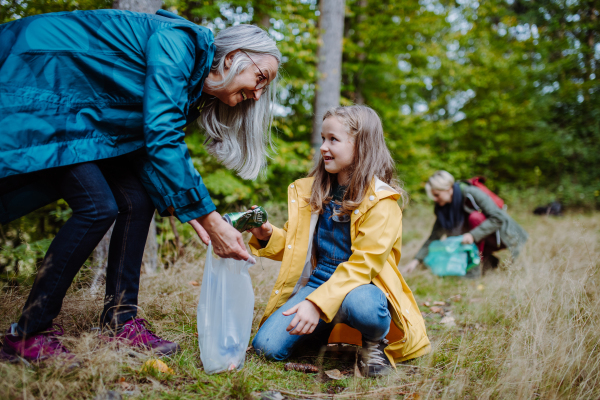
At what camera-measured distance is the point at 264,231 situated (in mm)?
2057

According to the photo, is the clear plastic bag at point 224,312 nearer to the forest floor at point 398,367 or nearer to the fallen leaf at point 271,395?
the forest floor at point 398,367

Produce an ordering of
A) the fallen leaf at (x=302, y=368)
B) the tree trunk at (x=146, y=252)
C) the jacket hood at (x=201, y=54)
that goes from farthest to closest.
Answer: the tree trunk at (x=146, y=252) → the fallen leaf at (x=302, y=368) → the jacket hood at (x=201, y=54)

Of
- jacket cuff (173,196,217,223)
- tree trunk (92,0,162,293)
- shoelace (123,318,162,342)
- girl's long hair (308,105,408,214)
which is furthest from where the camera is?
tree trunk (92,0,162,293)

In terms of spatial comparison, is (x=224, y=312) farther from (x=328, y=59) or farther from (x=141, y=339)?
(x=328, y=59)

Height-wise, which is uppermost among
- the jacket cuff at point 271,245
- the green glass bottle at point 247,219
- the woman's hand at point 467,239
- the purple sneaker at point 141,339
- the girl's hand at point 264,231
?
the green glass bottle at point 247,219

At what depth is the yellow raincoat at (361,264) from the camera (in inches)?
69.6

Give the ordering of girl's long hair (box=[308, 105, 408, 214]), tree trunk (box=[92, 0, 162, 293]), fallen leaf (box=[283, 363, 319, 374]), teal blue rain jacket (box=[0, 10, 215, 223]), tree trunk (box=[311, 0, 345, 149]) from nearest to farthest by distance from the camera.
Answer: teal blue rain jacket (box=[0, 10, 215, 223]) < fallen leaf (box=[283, 363, 319, 374]) < girl's long hair (box=[308, 105, 408, 214]) < tree trunk (box=[92, 0, 162, 293]) < tree trunk (box=[311, 0, 345, 149])

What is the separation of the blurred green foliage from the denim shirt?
2.48 metres

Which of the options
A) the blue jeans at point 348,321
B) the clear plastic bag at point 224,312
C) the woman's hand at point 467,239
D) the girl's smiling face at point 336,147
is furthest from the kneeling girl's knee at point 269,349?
the woman's hand at point 467,239

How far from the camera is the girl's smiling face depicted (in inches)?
80.9

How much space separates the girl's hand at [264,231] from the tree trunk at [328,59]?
3.72m

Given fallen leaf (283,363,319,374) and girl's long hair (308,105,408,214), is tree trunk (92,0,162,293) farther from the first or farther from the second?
girl's long hair (308,105,408,214)

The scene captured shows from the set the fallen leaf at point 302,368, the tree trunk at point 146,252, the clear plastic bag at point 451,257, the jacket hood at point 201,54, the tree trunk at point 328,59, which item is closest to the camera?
the jacket hood at point 201,54

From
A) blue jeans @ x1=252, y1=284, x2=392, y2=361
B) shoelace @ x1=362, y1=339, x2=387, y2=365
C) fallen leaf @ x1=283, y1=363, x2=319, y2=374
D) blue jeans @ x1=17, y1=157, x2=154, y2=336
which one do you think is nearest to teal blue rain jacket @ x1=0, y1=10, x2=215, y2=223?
blue jeans @ x1=17, y1=157, x2=154, y2=336
